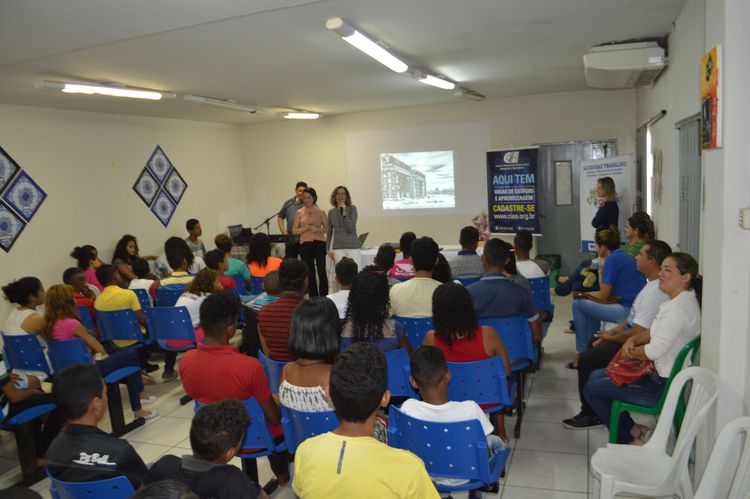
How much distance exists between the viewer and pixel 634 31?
5.01 metres

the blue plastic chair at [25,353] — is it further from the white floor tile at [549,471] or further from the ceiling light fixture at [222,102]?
the ceiling light fixture at [222,102]

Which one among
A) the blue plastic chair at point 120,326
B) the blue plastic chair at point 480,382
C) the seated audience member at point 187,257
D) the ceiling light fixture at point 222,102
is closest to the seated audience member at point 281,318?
the blue plastic chair at point 480,382

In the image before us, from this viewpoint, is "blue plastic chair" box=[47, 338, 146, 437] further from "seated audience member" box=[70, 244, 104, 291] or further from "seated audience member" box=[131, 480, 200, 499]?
"seated audience member" box=[131, 480, 200, 499]

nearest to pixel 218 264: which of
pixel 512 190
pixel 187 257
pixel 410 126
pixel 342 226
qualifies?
pixel 187 257

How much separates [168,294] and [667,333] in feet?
14.1

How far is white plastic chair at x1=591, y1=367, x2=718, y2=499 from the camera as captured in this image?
236 centimetres

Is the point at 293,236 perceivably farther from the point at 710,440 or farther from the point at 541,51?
the point at 710,440

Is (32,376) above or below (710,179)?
below

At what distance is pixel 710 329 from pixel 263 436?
2238mm

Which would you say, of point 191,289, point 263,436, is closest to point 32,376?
point 191,289

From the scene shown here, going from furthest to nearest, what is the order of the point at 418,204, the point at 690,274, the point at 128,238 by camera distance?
the point at 418,204 → the point at 128,238 → the point at 690,274

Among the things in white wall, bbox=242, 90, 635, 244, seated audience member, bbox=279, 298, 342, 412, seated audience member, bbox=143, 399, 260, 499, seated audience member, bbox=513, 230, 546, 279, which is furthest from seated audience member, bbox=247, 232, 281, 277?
white wall, bbox=242, 90, 635, 244

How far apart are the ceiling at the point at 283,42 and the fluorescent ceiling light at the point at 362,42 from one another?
7cm

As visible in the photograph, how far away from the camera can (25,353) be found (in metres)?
3.99
